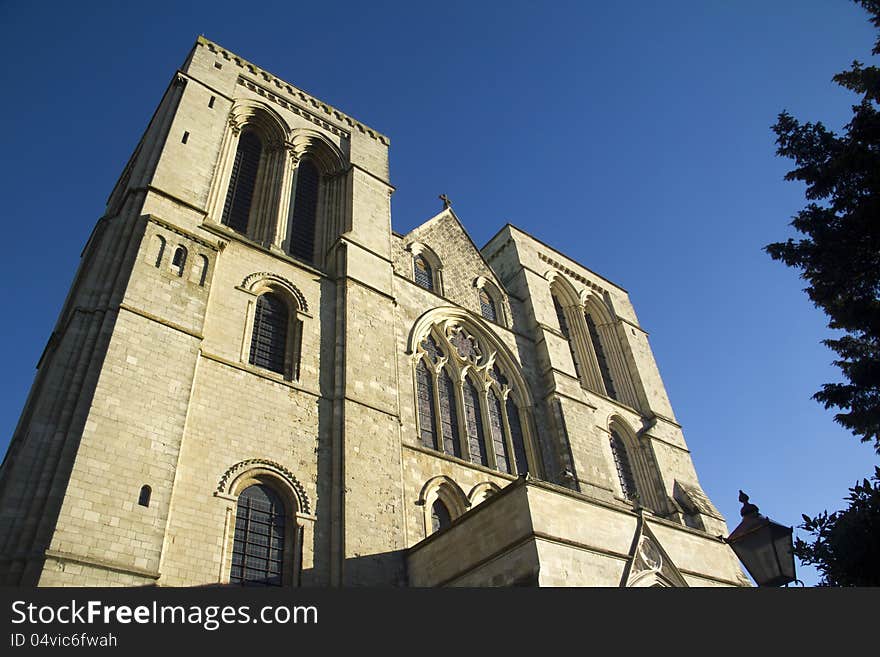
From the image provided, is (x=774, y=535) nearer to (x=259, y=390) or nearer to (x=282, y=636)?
(x=282, y=636)

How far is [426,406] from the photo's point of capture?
639 inches

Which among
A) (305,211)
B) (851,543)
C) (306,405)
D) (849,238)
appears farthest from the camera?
(305,211)

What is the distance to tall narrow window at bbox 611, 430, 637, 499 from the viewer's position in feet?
64.5

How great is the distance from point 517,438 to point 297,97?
12421 mm

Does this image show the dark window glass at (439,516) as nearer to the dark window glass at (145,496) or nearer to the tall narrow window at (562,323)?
the dark window glass at (145,496)

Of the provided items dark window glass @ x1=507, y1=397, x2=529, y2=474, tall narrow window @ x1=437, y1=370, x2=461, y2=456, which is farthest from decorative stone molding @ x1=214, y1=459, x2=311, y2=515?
dark window glass @ x1=507, y1=397, x2=529, y2=474

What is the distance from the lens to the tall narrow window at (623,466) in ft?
64.5

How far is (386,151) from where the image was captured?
21625mm

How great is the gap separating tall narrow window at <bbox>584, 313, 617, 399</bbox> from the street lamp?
17399 mm

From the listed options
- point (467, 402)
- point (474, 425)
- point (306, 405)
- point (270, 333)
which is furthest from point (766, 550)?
point (467, 402)

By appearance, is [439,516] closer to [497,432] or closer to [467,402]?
[497,432]

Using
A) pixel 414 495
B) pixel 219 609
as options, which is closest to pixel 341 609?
pixel 219 609

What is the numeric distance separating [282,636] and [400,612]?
3.27 feet

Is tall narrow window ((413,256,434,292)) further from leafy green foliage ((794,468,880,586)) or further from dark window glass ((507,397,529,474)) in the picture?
leafy green foliage ((794,468,880,586))
